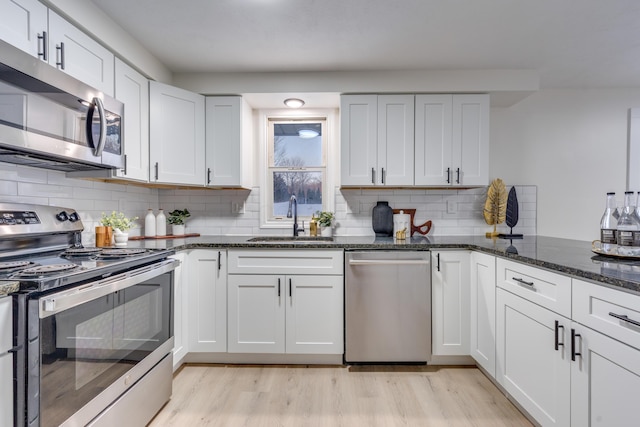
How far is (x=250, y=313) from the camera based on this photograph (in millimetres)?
2373

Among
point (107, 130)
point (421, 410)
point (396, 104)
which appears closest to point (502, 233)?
point (396, 104)

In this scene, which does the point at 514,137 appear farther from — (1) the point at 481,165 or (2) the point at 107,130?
(2) the point at 107,130

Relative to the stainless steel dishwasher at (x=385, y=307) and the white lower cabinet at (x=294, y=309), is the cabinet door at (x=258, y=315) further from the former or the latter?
the stainless steel dishwasher at (x=385, y=307)

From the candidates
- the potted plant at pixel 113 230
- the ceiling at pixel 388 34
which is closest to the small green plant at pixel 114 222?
the potted plant at pixel 113 230

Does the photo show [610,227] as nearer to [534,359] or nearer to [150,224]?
[534,359]

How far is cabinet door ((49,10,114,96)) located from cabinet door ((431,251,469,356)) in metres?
2.43

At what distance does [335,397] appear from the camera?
201cm

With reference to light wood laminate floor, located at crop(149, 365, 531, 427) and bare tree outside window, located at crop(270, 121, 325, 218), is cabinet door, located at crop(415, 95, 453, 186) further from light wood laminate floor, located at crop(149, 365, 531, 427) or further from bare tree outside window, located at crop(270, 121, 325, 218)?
light wood laminate floor, located at crop(149, 365, 531, 427)

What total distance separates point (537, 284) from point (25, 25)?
2.67 metres

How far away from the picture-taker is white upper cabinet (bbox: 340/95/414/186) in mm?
2715

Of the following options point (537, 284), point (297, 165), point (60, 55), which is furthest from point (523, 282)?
point (60, 55)

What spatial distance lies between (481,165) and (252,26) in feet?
6.66

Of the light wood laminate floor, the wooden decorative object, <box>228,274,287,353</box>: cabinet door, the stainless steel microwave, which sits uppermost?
the stainless steel microwave

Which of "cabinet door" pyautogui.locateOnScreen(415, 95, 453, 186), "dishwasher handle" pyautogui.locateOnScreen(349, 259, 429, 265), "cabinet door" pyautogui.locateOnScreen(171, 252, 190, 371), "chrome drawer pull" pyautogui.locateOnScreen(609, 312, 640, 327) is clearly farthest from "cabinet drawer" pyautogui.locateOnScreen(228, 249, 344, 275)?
"chrome drawer pull" pyautogui.locateOnScreen(609, 312, 640, 327)
